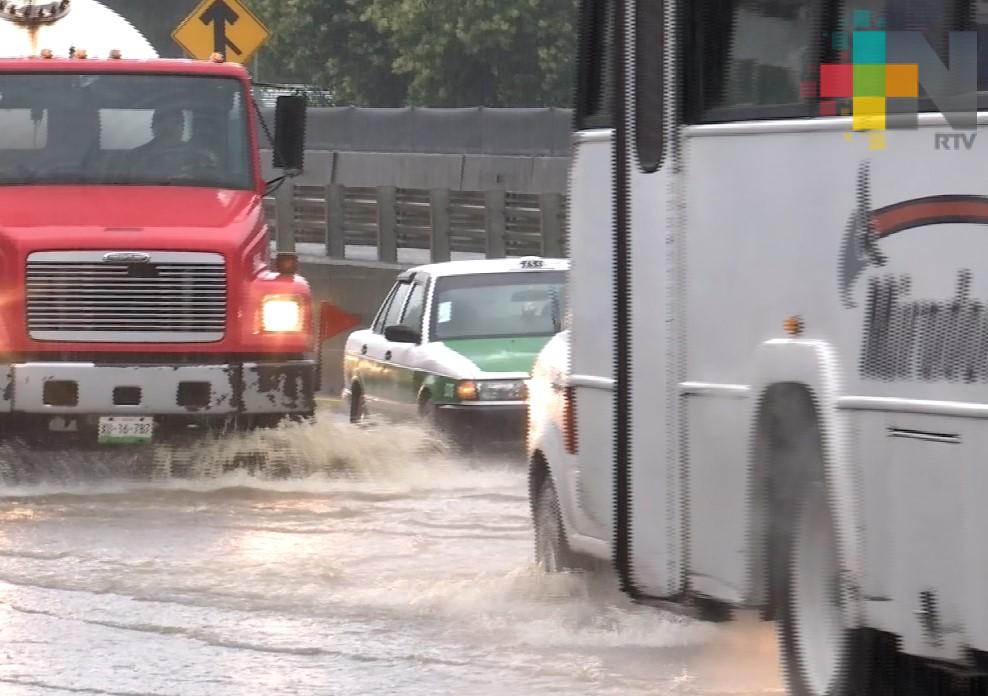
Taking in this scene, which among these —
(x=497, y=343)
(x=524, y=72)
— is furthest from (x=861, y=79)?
(x=524, y=72)

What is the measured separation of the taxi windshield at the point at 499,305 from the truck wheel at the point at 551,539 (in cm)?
770

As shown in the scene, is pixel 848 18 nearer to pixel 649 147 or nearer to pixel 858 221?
pixel 858 221

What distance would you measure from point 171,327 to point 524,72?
192 ft

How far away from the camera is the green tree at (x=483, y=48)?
7312cm

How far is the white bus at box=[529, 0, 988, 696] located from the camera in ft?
23.1

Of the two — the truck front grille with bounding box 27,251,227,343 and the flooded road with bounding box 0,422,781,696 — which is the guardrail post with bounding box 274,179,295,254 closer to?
the truck front grille with bounding box 27,251,227,343

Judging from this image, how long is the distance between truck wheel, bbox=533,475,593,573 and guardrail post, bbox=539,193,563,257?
16.9 metres

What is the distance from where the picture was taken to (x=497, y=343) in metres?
18.9

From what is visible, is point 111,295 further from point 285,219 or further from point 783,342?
point 285,219

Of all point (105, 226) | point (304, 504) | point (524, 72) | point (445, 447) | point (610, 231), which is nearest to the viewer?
point (610, 231)

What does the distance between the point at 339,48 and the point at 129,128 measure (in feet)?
206

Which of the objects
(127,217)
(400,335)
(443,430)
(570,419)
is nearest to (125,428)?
(127,217)

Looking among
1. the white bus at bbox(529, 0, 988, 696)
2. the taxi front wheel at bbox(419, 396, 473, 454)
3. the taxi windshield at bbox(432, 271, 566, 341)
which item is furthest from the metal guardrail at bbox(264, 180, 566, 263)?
the white bus at bbox(529, 0, 988, 696)

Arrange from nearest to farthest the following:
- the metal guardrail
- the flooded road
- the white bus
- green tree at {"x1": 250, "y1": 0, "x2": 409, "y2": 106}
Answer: the white bus → the flooded road → the metal guardrail → green tree at {"x1": 250, "y1": 0, "x2": 409, "y2": 106}
